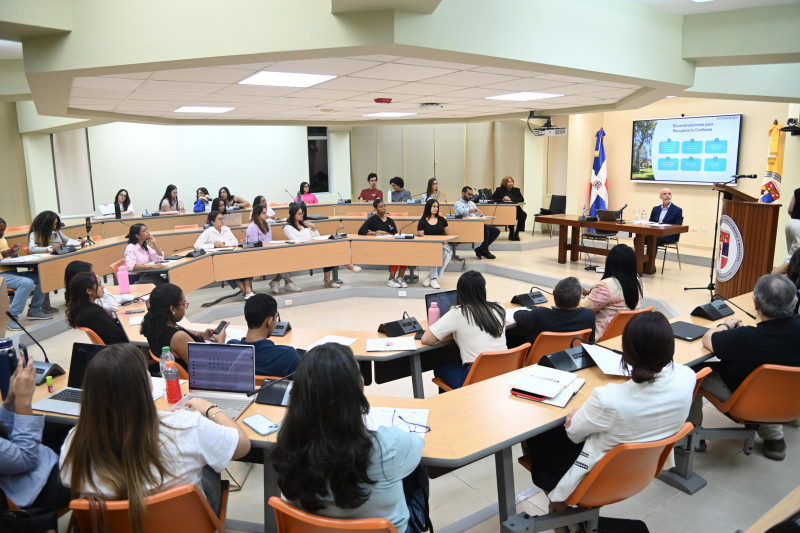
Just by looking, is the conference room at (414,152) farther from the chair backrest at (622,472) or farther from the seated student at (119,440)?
the seated student at (119,440)

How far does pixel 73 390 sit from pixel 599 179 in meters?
10.5

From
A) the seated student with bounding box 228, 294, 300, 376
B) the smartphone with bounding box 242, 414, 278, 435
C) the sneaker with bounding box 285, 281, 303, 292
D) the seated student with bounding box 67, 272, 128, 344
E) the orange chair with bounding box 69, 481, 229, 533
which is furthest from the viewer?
the sneaker with bounding box 285, 281, 303, 292

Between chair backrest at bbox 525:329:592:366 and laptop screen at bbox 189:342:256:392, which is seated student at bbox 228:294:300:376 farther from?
chair backrest at bbox 525:329:592:366

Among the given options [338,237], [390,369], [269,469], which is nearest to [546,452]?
[269,469]

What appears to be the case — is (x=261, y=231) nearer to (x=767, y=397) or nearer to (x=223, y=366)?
(x=223, y=366)

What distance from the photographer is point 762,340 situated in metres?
2.87

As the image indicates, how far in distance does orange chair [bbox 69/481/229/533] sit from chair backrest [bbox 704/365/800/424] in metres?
2.67

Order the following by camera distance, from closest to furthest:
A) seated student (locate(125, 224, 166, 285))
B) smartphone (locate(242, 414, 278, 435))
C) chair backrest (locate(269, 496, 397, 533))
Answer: chair backrest (locate(269, 496, 397, 533))
smartphone (locate(242, 414, 278, 435))
seated student (locate(125, 224, 166, 285))

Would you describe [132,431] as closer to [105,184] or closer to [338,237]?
[338,237]

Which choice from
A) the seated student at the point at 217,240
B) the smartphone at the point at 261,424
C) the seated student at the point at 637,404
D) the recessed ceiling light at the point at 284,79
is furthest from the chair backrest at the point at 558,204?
the smartphone at the point at 261,424

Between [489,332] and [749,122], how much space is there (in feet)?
26.8

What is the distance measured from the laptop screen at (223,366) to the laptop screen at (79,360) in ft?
1.63

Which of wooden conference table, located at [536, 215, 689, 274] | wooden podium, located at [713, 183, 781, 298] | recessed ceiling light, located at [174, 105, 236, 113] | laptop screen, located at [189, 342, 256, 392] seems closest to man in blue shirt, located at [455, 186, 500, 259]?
wooden conference table, located at [536, 215, 689, 274]

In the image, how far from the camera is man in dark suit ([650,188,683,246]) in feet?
26.8
